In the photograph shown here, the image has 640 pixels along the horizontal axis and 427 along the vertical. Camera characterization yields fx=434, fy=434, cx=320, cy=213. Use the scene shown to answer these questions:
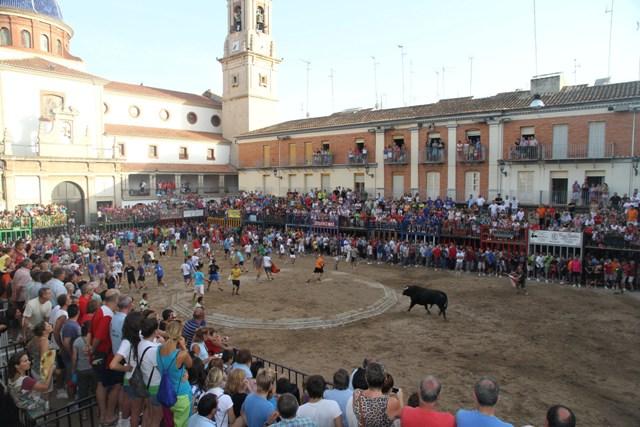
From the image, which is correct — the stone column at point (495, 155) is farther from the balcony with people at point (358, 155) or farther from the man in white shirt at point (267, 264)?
the man in white shirt at point (267, 264)

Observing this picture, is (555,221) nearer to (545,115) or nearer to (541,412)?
(545,115)

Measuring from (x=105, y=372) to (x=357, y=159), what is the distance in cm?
2991

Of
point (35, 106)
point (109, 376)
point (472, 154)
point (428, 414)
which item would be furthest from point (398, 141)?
point (428, 414)

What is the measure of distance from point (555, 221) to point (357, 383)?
2054cm

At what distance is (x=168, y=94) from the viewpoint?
161 feet

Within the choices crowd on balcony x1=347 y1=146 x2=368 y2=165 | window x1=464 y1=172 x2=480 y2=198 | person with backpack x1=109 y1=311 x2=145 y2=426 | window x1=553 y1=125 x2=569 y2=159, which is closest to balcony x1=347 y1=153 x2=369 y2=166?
crowd on balcony x1=347 y1=146 x2=368 y2=165

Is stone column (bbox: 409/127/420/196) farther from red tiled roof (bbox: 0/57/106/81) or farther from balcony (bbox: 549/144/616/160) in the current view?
red tiled roof (bbox: 0/57/106/81)

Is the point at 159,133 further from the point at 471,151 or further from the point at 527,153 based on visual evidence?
the point at 527,153

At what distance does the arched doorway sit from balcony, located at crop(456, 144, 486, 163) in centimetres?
3044

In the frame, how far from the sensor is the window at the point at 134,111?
45.3 metres

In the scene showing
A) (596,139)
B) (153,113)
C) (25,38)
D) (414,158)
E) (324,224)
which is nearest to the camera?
(596,139)

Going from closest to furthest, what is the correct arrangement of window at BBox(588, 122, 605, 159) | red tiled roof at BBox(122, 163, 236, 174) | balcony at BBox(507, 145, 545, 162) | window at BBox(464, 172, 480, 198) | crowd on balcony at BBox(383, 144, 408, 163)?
1. window at BBox(588, 122, 605, 159)
2. balcony at BBox(507, 145, 545, 162)
3. window at BBox(464, 172, 480, 198)
4. crowd on balcony at BBox(383, 144, 408, 163)
5. red tiled roof at BBox(122, 163, 236, 174)

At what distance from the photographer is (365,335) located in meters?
13.3

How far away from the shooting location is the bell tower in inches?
1869
